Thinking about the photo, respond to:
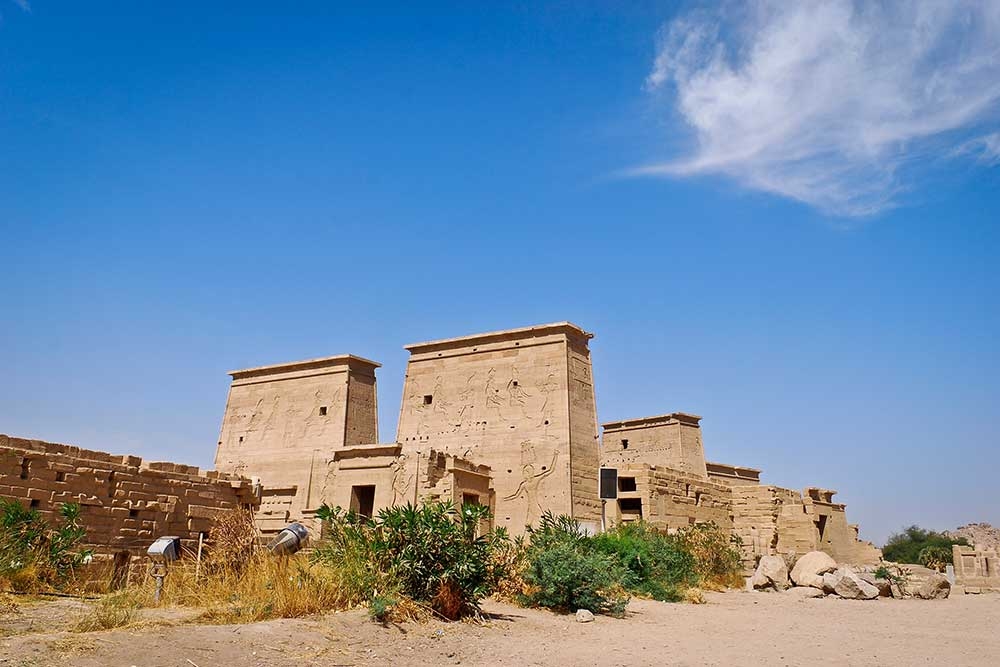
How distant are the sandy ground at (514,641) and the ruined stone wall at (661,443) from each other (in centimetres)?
1475

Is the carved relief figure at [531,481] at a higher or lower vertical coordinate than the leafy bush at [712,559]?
higher

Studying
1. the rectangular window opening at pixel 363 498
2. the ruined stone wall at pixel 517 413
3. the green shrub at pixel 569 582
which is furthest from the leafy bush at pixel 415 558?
the rectangular window opening at pixel 363 498

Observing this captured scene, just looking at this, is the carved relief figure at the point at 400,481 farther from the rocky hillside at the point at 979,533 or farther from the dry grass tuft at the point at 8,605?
the rocky hillside at the point at 979,533

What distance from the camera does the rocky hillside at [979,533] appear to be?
42000mm

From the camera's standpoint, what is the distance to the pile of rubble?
13523 millimetres

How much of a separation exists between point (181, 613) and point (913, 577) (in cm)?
1576

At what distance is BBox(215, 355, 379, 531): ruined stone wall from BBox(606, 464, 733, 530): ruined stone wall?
8881mm

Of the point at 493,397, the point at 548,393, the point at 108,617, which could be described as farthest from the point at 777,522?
the point at 108,617

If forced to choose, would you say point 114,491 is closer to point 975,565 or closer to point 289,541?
point 289,541

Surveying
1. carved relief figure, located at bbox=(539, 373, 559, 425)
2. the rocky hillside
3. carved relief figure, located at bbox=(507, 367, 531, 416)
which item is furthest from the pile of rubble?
the rocky hillside

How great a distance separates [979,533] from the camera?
43531 mm

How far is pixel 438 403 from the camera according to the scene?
2108 cm

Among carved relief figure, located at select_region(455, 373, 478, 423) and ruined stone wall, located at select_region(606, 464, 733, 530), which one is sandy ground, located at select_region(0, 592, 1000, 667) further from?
carved relief figure, located at select_region(455, 373, 478, 423)

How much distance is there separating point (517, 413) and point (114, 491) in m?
10.8
